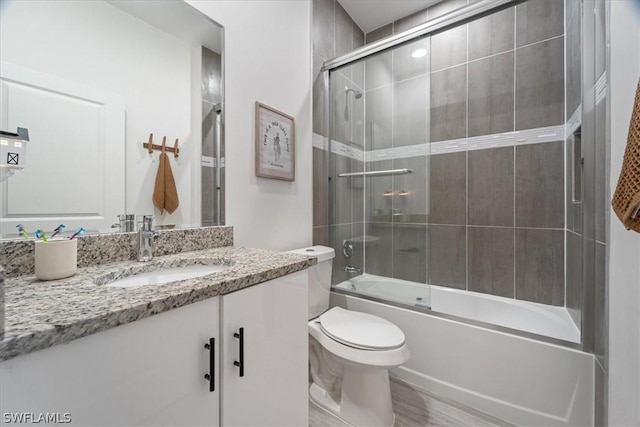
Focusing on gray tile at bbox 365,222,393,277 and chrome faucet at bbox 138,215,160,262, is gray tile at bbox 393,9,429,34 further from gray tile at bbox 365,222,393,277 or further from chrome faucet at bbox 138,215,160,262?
chrome faucet at bbox 138,215,160,262

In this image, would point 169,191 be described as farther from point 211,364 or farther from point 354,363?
point 354,363

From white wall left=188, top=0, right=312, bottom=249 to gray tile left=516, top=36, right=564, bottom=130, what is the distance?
150cm

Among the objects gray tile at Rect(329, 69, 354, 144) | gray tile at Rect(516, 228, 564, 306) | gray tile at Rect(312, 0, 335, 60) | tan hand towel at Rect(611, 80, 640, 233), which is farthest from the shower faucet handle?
tan hand towel at Rect(611, 80, 640, 233)

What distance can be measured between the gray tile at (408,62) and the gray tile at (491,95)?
56 cm

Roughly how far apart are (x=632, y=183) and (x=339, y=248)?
163 centimetres

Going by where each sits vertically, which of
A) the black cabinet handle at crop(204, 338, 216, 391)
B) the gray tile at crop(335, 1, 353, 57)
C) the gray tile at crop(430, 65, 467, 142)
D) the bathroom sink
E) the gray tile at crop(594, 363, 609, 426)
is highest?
the gray tile at crop(335, 1, 353, 57)

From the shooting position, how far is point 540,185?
179 cm

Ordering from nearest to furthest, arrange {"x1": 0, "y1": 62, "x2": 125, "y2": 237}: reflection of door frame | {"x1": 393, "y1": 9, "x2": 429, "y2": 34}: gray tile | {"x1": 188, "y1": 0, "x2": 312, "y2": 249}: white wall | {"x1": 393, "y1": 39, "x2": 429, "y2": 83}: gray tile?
{"x1": 0, "y1": 62, "x2": 125, "y2": 237}: reflection of door frame → {"x1": 188, "y1": 0, "x2": 312, "y2": 249}: white wall → {"x1": 393, "y1": 39, "x2": 429, "y2": 83}: gray tile → {"x1": 393, "y1": 9, "x2": 429, "y2": 34}: gray tile

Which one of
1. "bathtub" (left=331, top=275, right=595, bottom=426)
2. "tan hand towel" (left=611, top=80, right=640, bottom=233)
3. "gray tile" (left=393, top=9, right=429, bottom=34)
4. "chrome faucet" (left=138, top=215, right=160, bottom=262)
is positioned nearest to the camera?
"tan hand towel" (left=611, top=80, right=640, bottom=233)

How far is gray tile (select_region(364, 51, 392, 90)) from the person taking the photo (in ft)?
6.07

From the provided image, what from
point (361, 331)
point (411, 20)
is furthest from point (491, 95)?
point (361, 331)

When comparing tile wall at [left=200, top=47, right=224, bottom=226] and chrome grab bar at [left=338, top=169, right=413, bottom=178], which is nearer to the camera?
tile wall at [left=200, top=47, right=224, bottom=226]

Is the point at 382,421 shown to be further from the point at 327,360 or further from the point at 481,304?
the point at 481,304

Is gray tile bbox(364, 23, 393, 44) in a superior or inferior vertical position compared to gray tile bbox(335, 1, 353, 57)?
superior
